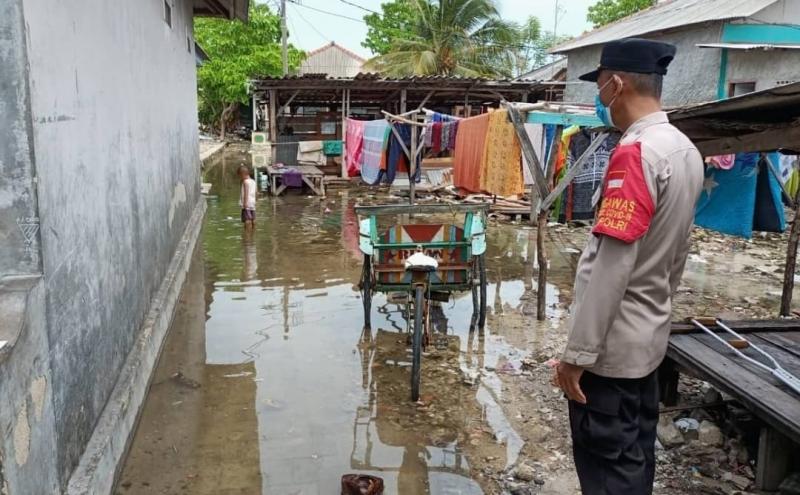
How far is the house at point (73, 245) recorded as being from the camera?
237cm

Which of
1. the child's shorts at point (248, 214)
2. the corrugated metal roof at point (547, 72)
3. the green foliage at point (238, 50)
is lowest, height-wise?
the child's shorts at point (248, 214)

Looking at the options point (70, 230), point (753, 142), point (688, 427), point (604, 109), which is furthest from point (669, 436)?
point (70, 230)

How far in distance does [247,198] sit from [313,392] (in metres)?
7.09

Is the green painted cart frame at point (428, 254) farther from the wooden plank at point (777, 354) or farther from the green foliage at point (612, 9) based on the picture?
the green foliage at point (612, 9)

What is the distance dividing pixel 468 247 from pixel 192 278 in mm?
4201

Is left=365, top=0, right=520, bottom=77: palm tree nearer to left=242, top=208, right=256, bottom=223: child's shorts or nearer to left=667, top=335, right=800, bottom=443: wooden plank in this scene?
left=242, top=208, right=256, bottom=223: child's shorts

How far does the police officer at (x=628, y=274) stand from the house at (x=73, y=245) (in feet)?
6.47

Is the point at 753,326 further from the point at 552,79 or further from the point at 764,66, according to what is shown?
the point at 552,79

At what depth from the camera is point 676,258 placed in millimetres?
2270

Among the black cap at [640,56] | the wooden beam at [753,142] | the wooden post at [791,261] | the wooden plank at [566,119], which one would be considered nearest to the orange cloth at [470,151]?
the wooden plank at [566,119]

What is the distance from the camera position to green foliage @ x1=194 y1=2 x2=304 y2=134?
1330 inches

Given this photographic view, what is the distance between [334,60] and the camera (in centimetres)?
4481

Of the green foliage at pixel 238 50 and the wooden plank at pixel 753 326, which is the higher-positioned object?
the green foliage at pixel 238 50

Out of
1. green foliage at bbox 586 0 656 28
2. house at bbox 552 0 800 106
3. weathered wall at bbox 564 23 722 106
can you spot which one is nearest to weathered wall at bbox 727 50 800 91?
house at bbox 552 0 800 106
